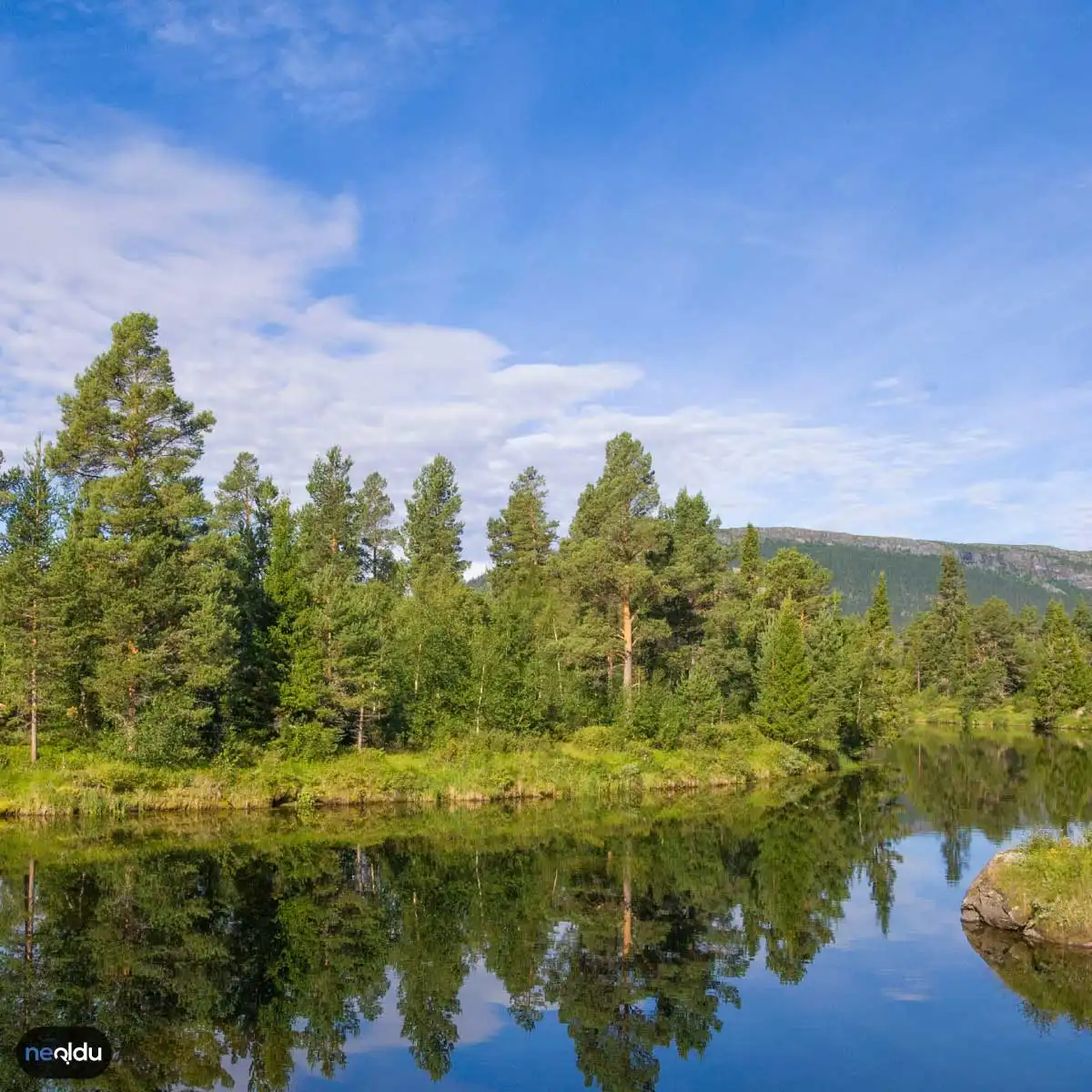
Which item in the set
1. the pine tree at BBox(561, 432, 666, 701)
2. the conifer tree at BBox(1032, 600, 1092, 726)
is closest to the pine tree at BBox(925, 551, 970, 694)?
the conifer tree at BBox(1032, 600, 1092, 726)

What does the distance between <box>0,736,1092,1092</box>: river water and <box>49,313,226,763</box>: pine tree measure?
5.65 metres

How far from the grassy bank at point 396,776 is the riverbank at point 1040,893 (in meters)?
26.6

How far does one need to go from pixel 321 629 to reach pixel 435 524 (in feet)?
153

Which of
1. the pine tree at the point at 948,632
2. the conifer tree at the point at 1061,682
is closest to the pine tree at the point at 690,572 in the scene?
the conifer tree at the point at 1061,682

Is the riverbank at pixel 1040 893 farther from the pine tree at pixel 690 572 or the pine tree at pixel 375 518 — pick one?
the pine tree at pixel 375 518

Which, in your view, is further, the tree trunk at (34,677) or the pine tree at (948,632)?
the pine tree at (948,632)

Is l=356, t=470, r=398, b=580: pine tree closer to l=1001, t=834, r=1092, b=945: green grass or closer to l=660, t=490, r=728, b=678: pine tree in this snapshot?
l=660, t=490, r=728, b=678: pine tree

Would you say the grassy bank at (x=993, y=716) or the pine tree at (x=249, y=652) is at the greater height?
the pine tree at (x=249, y=652)

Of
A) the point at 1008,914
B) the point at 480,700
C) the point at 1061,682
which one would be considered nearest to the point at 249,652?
the point at 480,700

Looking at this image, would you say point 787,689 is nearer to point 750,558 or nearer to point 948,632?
point 750,558

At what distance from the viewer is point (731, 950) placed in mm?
23703

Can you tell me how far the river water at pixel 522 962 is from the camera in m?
17.0

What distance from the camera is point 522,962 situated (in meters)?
22.4

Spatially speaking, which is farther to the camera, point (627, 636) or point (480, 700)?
point (627, 636)
